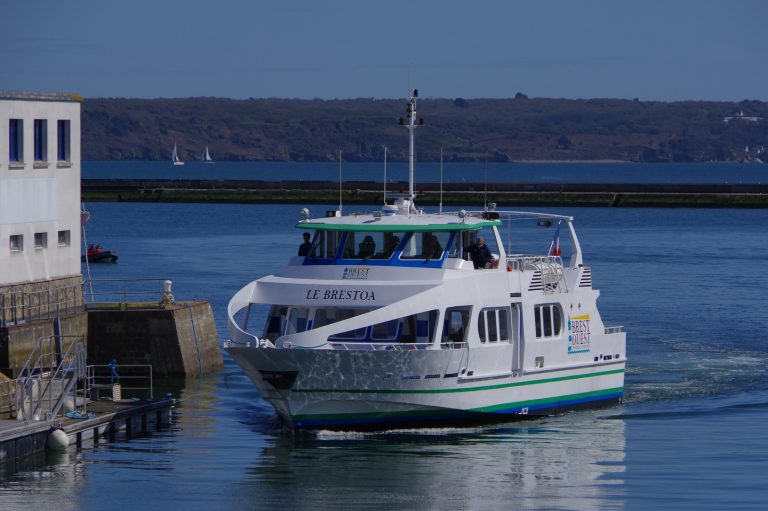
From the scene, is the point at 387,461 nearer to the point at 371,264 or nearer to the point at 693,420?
the point at 371,264

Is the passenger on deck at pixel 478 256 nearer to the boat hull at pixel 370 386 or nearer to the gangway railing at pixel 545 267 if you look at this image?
the gangway railing at pixel 545 267

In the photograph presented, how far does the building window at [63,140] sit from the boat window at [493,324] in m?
15.1

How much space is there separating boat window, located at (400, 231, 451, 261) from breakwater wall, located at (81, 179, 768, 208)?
89.4m

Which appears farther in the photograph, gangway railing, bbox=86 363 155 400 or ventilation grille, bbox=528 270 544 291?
gangway railing, bbox=86 363 155 400

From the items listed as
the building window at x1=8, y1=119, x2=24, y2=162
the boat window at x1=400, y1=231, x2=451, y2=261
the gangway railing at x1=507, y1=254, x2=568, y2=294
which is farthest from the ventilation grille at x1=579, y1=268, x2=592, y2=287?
the building window at x1=8, y1=119, x2=24, y2=162

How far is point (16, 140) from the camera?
38281 millimetres

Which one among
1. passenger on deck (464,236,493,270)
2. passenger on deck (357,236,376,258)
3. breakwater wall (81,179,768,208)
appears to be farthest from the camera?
breakwater wall (81,179,768,208)

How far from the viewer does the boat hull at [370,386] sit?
95.5ft

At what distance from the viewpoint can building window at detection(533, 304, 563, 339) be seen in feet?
108

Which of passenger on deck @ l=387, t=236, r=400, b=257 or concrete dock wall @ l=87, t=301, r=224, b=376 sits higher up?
passenger on deck @ l=387, t=236, r=400, b=257

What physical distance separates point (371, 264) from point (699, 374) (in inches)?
564

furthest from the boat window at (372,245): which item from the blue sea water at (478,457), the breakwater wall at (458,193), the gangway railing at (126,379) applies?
the breakwater wall at (458,193)

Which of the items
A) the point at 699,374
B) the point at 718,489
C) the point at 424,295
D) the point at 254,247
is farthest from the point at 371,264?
the point at 254,247

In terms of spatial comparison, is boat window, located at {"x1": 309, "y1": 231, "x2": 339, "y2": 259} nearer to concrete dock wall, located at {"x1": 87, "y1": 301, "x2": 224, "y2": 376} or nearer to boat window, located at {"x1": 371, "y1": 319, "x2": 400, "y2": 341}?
boat window, located at {"x1": 371, "y1": 319, "x2": 400, "y2": 341}
